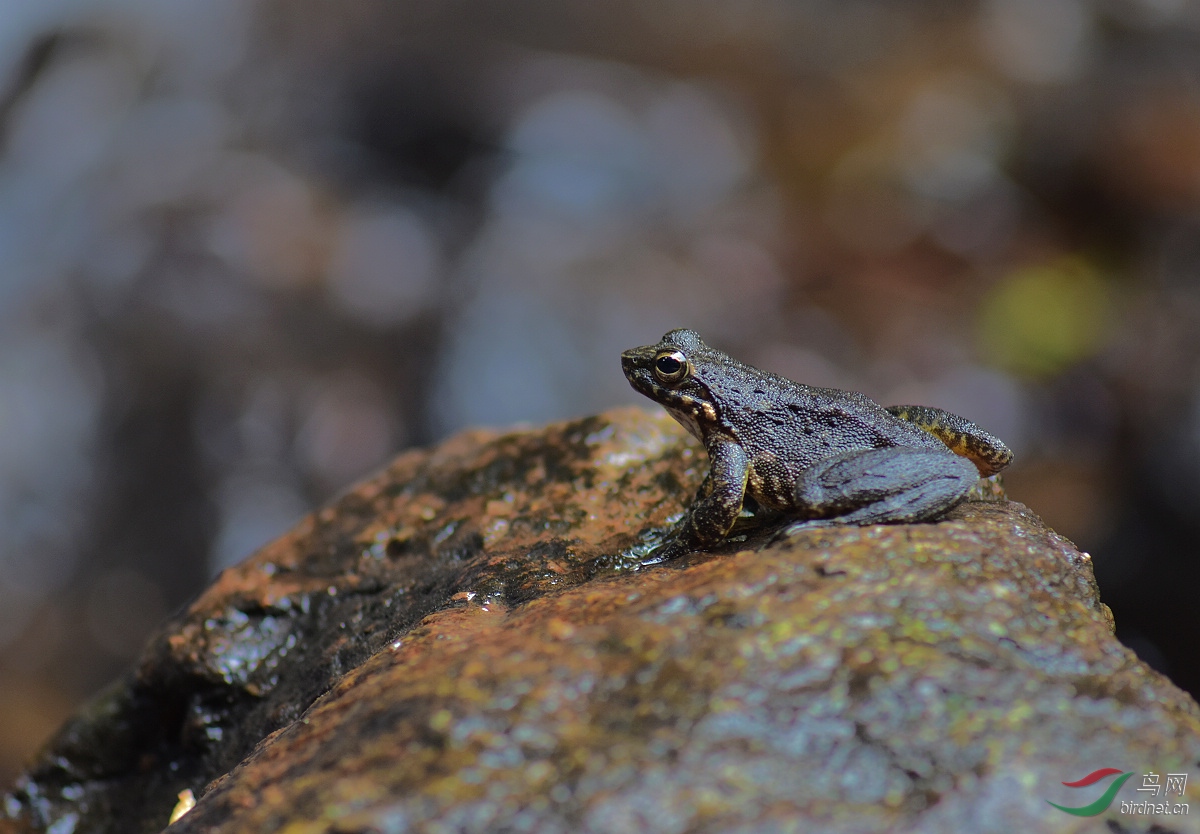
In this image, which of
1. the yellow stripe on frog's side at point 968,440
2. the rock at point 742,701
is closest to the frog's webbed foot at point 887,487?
the rock at point 742,701

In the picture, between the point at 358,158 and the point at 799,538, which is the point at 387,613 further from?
the point at 358,158

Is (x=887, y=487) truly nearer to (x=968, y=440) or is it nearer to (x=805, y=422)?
(x=805, y=422)

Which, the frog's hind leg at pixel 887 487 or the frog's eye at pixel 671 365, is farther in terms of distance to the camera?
the frog's eye at pixel 671 365

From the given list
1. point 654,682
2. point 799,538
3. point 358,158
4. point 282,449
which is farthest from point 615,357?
point 654,682

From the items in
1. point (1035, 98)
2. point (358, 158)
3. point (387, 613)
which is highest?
point (358, 158)

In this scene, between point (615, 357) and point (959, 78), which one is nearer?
point (615, 357)

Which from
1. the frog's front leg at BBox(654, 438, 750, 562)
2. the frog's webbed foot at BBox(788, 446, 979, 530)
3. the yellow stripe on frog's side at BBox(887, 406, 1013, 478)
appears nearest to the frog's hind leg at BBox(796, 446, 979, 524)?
the frog's webbed foot at BBox(788, 446, 979, 530)

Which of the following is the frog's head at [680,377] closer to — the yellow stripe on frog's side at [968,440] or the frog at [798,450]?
the frog at [798,450]
